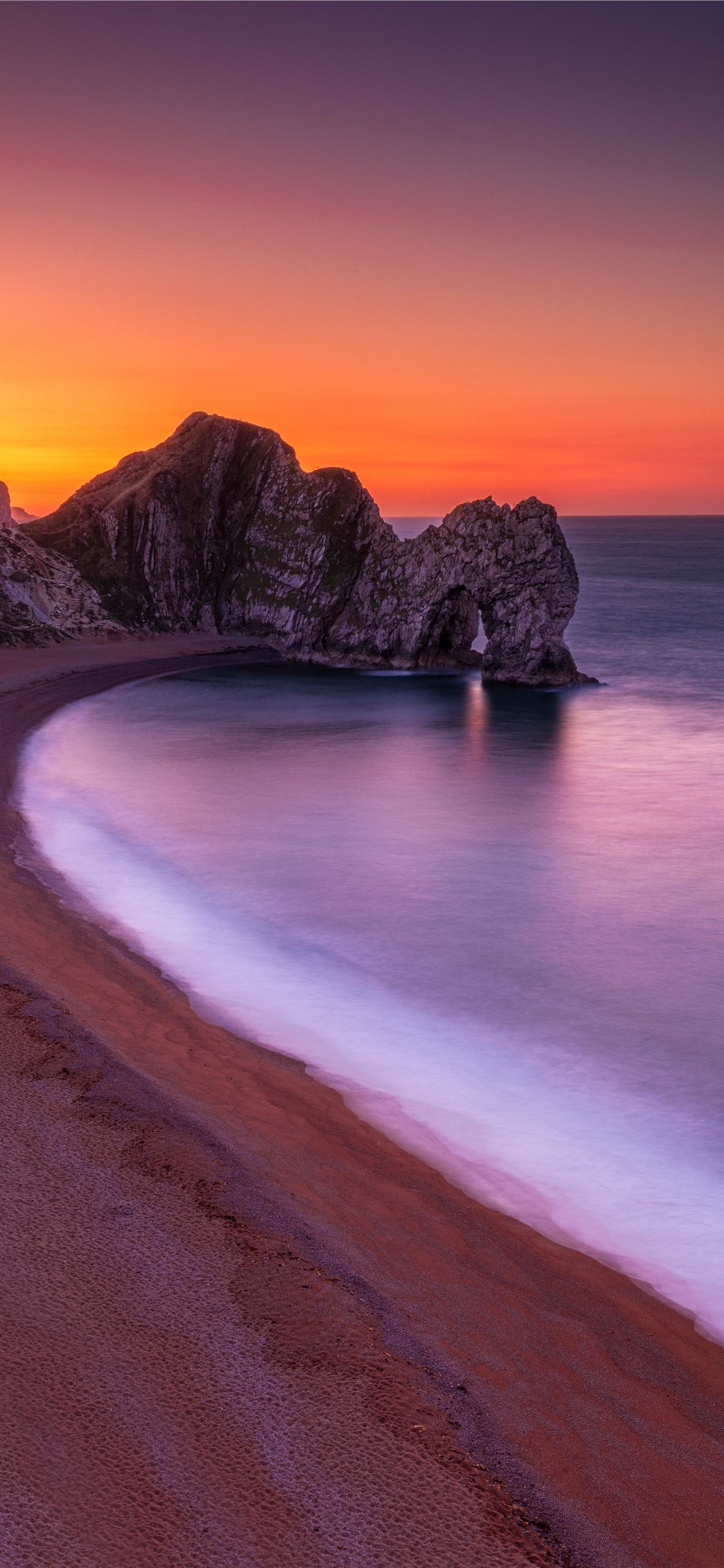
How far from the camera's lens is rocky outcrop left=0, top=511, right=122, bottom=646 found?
50.3 metres

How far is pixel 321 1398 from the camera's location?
4.72 meters

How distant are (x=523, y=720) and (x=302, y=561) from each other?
22.4 meters

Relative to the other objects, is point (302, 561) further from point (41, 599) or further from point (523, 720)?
point (523, 720)

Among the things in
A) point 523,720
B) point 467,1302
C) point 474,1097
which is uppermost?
point 523,720

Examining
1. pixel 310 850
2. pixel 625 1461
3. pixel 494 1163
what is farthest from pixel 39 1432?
pixel 310 850

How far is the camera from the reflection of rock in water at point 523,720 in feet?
108

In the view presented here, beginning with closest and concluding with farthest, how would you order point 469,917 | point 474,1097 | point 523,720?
point 474,1097 → point 469,917 → point 523,720

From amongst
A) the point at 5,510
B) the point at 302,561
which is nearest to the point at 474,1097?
the point at 302,561

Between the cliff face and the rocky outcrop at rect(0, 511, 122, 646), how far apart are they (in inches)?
54.7

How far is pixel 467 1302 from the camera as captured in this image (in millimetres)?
5852

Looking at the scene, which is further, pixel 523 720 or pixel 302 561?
pixel 302 561

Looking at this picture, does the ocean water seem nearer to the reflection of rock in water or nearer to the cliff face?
the reflection of rock in water

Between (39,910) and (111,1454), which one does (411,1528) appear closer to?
→ (111,1454)

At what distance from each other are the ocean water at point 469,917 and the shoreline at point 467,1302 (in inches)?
28.5
